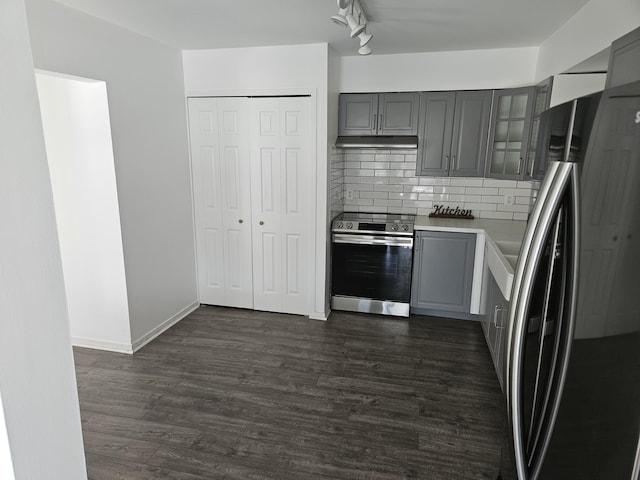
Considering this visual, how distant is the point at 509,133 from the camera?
12.7 ft

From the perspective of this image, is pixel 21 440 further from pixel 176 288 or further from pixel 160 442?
pixel 176 288

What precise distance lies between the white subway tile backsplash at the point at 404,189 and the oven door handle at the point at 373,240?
33cm

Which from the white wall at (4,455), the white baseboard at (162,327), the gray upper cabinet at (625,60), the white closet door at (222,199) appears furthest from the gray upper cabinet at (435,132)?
the white wall at (4,455)

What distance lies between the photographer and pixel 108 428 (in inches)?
99.3

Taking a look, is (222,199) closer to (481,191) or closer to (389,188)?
Answer: (389,188)

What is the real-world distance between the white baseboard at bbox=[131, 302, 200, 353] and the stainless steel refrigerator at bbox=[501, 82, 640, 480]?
318cm

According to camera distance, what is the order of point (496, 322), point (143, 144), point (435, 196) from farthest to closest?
point (435, 196) → point (143, 144) → point (496, 322)

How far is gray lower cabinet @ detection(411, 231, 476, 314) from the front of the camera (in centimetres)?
392

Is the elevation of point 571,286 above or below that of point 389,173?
below

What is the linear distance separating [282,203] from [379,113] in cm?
135

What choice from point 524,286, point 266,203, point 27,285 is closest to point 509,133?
point 266,203

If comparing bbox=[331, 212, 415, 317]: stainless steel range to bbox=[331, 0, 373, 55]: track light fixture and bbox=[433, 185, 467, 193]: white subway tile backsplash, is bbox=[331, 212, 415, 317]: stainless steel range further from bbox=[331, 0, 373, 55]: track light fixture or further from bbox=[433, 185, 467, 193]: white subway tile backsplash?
bbox=[331, 0, 373, 55]: track light fixture

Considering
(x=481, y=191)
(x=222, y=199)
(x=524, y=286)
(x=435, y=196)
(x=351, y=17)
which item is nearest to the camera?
(x=524, y=286)

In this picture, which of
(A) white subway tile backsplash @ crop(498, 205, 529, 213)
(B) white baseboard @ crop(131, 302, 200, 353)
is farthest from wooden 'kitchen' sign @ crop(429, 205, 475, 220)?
(B) white baseboard @ crop(131, 302, 200, 353)
